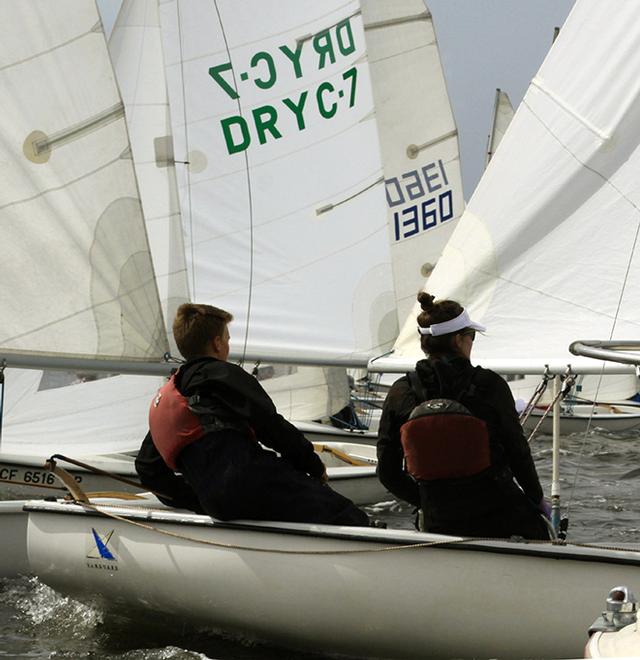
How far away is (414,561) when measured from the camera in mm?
4484

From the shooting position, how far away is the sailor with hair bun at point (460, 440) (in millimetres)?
4398

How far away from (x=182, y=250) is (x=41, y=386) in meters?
1.28

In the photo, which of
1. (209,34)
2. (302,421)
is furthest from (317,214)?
(302,421)

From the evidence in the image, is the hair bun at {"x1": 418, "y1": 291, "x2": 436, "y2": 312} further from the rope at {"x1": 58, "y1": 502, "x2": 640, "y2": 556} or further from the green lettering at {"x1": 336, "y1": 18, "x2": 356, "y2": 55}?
the green lettering at {"x1": 336, "y1": 18, "x2": 356, "y2": 55}

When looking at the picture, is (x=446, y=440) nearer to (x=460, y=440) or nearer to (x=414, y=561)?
(x=460, y=440)

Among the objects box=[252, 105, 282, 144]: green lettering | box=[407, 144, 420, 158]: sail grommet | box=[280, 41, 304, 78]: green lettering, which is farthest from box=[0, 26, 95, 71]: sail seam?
box=[407, 144, 420, 158]: sail grommet

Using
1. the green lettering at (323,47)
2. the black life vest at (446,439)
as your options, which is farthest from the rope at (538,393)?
the green lettering at (323,47)

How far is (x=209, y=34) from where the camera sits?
995 centimetres

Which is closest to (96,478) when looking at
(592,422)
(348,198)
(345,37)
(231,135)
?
(231,135)

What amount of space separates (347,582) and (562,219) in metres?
1.80

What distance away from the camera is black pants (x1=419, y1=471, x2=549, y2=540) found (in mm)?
4461

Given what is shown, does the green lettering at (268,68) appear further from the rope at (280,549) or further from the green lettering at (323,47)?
the rope at (280,549)

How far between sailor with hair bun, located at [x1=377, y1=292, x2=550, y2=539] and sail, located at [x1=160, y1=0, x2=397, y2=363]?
5.33 metres

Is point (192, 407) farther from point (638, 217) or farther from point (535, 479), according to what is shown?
point (638, 217)
